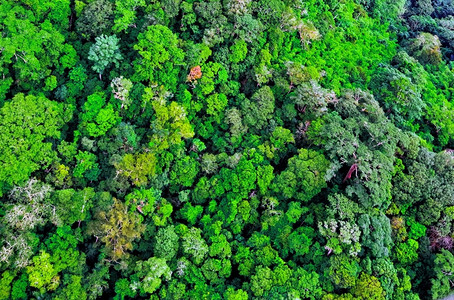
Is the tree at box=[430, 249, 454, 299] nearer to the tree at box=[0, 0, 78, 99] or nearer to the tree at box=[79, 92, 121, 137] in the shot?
the tree at box=[79, 92, 121, 137]

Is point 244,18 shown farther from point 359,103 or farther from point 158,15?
point 359,103

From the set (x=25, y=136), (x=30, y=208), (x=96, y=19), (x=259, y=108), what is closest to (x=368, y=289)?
(x=259, y=108)

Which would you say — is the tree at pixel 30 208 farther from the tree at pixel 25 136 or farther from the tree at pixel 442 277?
the tree at pixel 442 277

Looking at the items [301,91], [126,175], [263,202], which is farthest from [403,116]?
[126,175]

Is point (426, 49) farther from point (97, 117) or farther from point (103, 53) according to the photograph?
point (97, 117)

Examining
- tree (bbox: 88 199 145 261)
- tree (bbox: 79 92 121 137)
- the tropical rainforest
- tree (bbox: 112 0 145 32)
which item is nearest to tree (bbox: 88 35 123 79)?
the tropical rainforest
